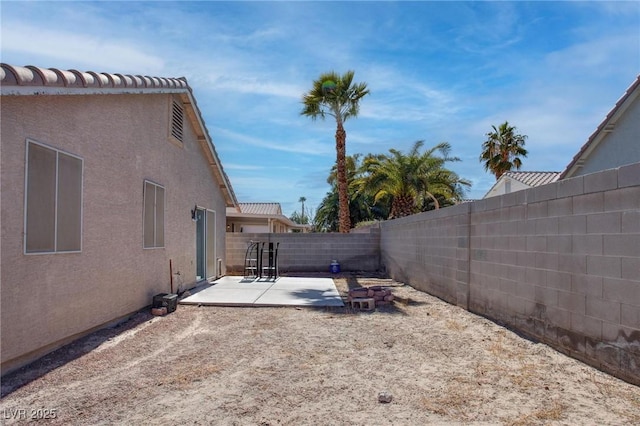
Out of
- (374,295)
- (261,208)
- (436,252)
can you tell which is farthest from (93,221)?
(261,208)

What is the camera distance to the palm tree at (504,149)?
31.6m

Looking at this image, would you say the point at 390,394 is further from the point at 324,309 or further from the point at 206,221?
the point at 206,221

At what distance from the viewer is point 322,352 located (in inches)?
239

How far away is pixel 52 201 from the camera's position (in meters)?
5.67

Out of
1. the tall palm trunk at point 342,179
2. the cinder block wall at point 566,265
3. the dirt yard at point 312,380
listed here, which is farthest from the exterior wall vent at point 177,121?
the tall palm trunk at point 342,179

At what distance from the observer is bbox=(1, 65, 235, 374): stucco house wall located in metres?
4.93

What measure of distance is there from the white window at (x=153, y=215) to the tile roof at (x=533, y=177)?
59.8 ft

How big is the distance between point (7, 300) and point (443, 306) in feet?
25.0

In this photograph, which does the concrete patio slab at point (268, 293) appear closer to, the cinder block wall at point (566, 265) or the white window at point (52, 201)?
the cinder block wall at point (566, 265)

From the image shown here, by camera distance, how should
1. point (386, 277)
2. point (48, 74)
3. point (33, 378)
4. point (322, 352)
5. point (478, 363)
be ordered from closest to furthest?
point (33, 378), point (48, 74), point (478, 363), point (322, 352), point (386, 277)

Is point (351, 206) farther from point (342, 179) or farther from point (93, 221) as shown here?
point (93, 221)

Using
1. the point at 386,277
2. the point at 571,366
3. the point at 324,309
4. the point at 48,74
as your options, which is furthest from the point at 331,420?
the point at 386,277

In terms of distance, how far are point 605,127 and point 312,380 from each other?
40.6 ft

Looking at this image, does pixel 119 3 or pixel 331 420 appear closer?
pixel 331 420
